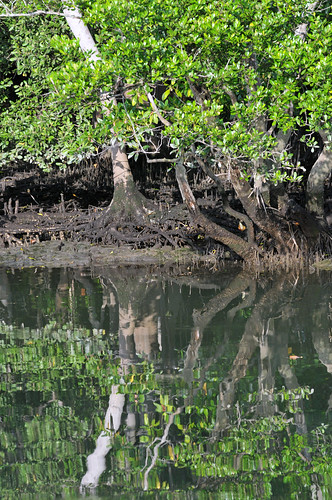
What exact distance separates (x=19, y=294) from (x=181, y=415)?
483cm

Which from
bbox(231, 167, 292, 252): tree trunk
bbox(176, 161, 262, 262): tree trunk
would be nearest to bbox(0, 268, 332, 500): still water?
bbox(231, 167, 292, 252): tree trunk

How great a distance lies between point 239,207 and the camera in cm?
1324

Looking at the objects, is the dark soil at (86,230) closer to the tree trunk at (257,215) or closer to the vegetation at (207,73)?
the tree trunk at (257,215)

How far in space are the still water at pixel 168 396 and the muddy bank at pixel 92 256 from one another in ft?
9.77

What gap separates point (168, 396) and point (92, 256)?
7.17 meters

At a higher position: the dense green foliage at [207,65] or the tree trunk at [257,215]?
the dense green foliage at [207,65]

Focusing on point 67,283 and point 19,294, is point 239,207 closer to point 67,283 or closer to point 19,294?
point 67,283

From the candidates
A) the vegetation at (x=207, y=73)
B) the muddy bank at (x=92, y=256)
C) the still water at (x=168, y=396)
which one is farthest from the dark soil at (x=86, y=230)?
the still water at (x=168, y=396)

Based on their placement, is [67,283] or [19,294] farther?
[67,283]

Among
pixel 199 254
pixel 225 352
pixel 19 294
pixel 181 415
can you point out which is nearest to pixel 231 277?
pixel 199 254

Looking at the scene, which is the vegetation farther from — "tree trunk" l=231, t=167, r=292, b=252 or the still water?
the still water

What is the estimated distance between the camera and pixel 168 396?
4887mm

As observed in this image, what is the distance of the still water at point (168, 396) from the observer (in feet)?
12.3

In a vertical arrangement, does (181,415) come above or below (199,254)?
below
